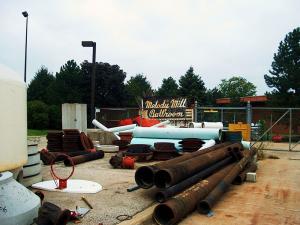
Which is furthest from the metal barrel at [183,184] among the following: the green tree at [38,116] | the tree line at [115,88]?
the green tree at [38,116]

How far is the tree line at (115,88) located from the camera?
36.5m

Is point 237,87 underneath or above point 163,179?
above

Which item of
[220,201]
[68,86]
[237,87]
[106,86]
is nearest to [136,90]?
[106,86]

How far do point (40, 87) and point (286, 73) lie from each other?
37783 mm

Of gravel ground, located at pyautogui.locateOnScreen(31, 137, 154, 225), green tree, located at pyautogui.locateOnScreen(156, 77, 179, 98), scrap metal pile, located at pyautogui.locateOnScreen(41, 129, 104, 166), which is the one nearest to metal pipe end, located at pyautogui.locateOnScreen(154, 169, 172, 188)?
gravel ground, located at pyautogui.locateOnScreen(31, 137, 154, 225)

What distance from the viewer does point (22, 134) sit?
461 centimetres

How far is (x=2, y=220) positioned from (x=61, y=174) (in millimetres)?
4577

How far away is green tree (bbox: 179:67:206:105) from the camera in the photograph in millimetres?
→ 58344

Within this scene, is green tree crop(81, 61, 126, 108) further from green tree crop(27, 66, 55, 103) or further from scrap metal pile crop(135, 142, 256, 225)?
scrap metal pile crop(135, 142, 256, 225)

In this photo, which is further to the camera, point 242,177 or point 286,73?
point 286,73

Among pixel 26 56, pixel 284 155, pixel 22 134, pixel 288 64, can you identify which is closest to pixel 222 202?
pixel 22 134

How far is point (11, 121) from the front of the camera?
4332 millimetres

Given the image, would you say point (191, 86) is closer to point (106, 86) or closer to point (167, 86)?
point (106, 86)

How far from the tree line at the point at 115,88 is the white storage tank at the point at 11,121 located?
2717cm
